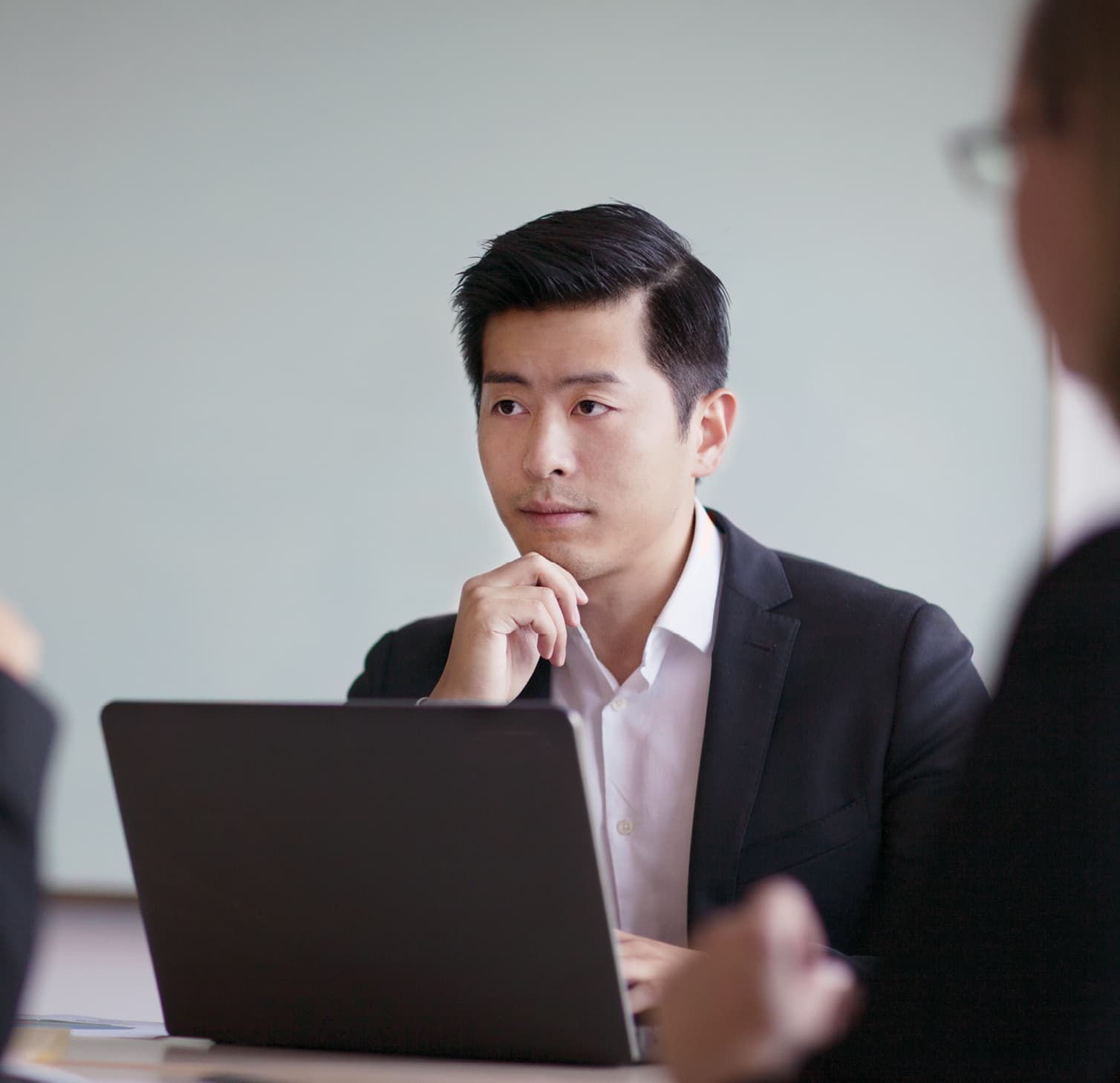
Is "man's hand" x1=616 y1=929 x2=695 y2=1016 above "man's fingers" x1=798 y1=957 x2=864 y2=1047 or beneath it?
beneath

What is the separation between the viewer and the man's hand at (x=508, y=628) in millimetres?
1605

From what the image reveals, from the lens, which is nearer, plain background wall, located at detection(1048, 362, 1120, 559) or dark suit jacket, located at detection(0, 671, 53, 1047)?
dark suit jacket, located at detection(0, 671, 53, 1047)

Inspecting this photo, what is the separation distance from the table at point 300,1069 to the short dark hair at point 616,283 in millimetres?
991

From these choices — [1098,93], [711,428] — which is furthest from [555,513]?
[1098,93]

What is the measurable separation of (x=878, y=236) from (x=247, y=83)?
1.38m

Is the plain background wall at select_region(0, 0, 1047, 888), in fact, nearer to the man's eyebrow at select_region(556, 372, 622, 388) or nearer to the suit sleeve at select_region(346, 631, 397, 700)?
the suit sleeve at select_region(346, 631, 397, 700)

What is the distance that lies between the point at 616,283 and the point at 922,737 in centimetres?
70

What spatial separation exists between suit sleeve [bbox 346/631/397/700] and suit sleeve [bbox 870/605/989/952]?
2.32ft

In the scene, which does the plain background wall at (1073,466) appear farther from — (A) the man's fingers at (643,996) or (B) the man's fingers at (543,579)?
(A) the man's fingers at (643,996)

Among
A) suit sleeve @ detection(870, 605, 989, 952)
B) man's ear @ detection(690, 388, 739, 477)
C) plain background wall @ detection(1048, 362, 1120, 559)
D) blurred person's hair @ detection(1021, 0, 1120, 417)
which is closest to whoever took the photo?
blurred person's hair @ detection(1021, 0, 1120, 417)

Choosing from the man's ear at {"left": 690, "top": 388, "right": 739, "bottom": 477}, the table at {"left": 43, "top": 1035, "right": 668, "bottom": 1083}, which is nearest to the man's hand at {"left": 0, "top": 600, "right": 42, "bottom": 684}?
the table at {"left": 43, "top": 1035, "right": 668, "bottom": 1083}

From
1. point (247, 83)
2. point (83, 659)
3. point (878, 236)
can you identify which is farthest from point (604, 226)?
point (83, 659)

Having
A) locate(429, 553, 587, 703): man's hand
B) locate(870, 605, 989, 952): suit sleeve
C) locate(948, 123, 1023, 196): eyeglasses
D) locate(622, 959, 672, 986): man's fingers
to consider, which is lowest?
locate(622, 959, 672, 986): man's fingers

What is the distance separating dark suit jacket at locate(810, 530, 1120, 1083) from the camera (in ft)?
2.22
